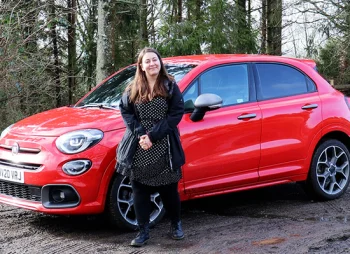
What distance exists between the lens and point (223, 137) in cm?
552

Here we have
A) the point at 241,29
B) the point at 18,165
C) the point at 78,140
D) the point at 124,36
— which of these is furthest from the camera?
the point at 124,36

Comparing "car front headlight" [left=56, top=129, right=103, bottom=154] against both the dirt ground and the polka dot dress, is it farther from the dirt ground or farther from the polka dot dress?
the dirt ground

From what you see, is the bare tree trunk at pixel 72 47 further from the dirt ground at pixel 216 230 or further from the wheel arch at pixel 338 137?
the wheel arch at pixel 338 137

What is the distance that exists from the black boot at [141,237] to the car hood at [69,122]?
933mm

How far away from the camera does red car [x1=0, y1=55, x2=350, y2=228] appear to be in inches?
192

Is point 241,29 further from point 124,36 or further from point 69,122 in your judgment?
point 69,122

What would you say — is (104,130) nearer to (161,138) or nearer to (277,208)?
(161,138)

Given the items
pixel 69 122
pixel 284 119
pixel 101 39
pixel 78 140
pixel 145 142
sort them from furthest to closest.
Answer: pixel 101 39
pixel 284 119
pixel 69 122
pixel 78 140
pixel 145 142

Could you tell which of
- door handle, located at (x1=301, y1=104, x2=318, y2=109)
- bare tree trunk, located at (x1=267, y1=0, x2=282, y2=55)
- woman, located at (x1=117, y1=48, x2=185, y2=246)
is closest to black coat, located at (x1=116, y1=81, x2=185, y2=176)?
woman, located at (x1=117, y1=48, x2=185, y2=246)

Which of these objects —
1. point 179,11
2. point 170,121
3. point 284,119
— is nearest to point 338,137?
point 284,119

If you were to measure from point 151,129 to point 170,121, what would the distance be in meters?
0.17

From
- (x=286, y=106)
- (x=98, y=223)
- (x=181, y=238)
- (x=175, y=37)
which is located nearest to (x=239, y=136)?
(x=286, y=106)

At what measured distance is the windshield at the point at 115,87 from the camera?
18.8 feet

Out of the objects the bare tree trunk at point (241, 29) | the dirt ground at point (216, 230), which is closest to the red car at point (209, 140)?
the dirt ground at point (216, 230)
